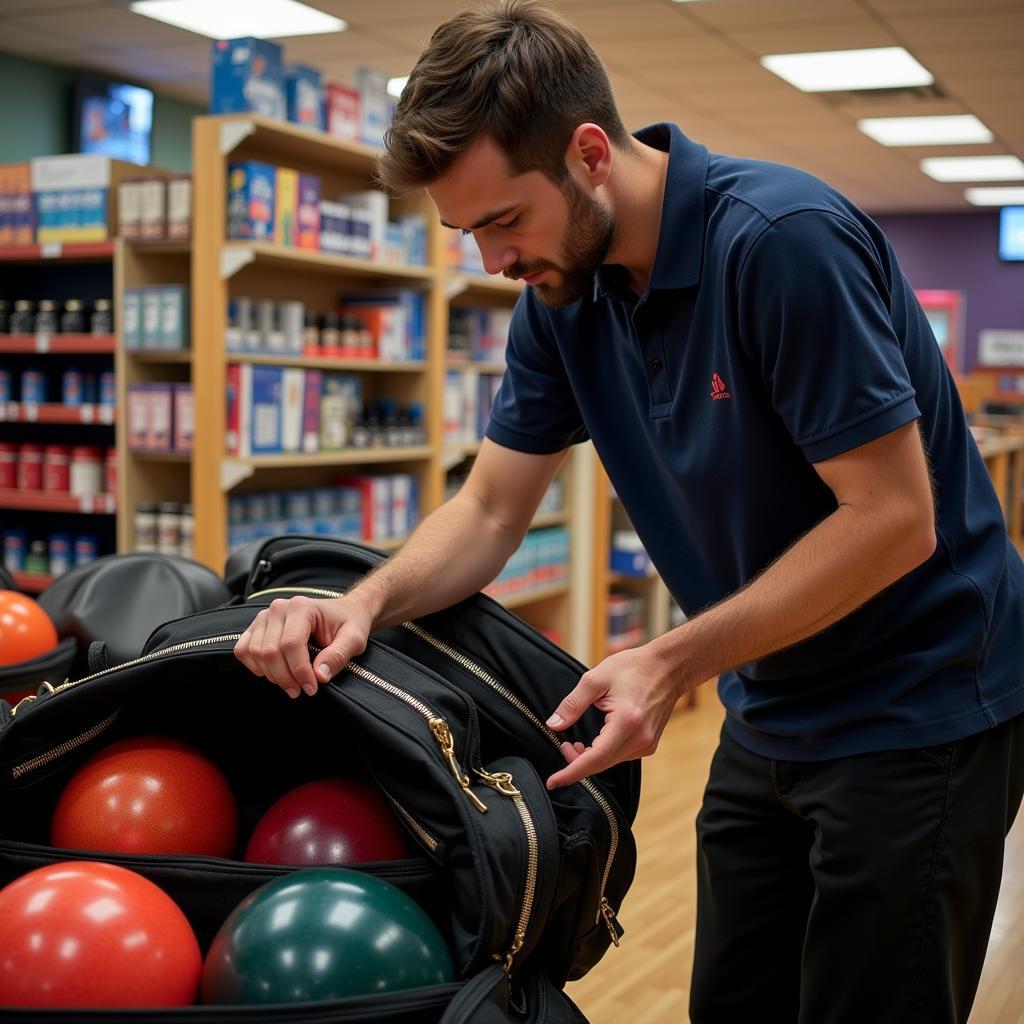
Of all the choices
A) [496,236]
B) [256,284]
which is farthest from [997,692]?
[256,284]

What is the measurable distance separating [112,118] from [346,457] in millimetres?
4917

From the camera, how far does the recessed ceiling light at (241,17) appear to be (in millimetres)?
6602

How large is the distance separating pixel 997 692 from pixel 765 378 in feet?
1.46

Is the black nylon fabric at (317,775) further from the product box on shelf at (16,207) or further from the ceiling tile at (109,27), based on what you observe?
the ceiling tile at (109,27)

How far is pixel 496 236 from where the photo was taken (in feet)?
4.38

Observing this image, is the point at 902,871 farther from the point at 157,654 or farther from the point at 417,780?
the point at 157,654

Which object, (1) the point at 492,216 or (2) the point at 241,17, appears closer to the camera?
(1) the point at 492,216

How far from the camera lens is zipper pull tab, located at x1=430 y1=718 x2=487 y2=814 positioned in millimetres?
996

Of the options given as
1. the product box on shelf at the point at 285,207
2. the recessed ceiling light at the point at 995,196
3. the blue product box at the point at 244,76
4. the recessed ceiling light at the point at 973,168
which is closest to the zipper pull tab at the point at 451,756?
the product box on shelf at the point at 285,207

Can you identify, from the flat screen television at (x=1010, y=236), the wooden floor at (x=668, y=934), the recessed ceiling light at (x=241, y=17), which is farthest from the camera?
the flat screen television at (x=1010, y=236)

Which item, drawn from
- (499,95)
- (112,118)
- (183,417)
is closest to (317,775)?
(499,95)

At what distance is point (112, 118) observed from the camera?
8.24 metres

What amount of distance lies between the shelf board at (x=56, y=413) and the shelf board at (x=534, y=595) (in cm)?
175

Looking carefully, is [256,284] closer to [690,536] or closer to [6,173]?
[6,173]
